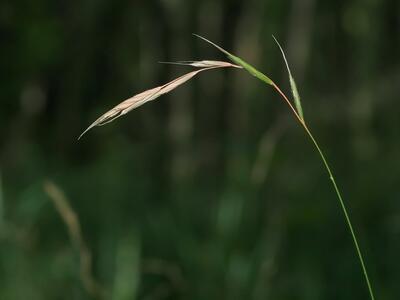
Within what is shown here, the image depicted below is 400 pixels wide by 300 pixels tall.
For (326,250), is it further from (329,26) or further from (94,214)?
(329,26)

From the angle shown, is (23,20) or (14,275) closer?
(14,275)

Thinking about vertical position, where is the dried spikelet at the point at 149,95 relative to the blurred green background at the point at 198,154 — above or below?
above

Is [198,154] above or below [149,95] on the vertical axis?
below

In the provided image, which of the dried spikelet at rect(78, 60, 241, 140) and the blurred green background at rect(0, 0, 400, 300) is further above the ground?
the dried spikelet at rect(78, 60, 241, 140)

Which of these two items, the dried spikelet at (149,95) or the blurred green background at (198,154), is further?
the blurred green background at (198,154)

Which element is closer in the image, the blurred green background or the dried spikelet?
the dried spikelet

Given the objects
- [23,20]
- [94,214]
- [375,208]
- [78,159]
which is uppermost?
Result: [23,20]

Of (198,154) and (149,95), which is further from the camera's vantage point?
(198,154)

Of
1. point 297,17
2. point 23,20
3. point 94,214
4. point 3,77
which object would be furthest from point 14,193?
point 297,17
